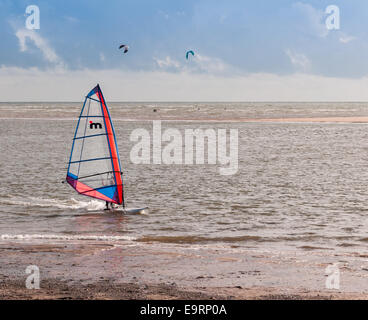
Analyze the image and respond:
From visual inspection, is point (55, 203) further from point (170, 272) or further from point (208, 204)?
point (170, 272)

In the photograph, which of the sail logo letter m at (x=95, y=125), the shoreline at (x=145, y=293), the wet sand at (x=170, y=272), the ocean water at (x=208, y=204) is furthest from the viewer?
the sail logo letter m at (x=95, y=125)

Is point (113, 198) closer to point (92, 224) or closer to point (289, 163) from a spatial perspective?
point (92, 224)

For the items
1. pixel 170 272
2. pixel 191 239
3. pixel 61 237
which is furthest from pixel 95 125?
pixel 170 272

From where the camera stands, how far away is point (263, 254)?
12602 millimetres

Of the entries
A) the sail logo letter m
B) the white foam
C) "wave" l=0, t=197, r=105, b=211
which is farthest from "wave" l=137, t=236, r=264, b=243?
the sail logo letter m

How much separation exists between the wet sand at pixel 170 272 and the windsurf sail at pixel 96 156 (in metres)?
4.99

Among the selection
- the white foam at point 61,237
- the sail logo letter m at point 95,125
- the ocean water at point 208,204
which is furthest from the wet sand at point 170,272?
the sail logo letter m at point 95,125

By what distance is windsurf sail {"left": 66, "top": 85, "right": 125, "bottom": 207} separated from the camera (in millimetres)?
18266

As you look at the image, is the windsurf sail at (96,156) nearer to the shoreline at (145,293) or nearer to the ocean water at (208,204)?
the ocean water at (208,204)

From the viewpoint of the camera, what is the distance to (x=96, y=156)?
1867 centimetres

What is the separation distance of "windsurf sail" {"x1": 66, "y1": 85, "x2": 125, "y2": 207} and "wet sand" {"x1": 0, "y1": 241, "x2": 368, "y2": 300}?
16.4ft

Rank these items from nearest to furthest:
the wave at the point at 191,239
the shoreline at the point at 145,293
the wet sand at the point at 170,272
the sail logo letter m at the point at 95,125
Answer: the shoreline at the point at 145,293 → the wet sand at the point at 170,272 → the wave at the point at 191,239 → the sail logo letter m at the point at 95,125

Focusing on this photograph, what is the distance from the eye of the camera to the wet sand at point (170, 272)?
9.61 m

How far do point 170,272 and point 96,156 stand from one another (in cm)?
834
